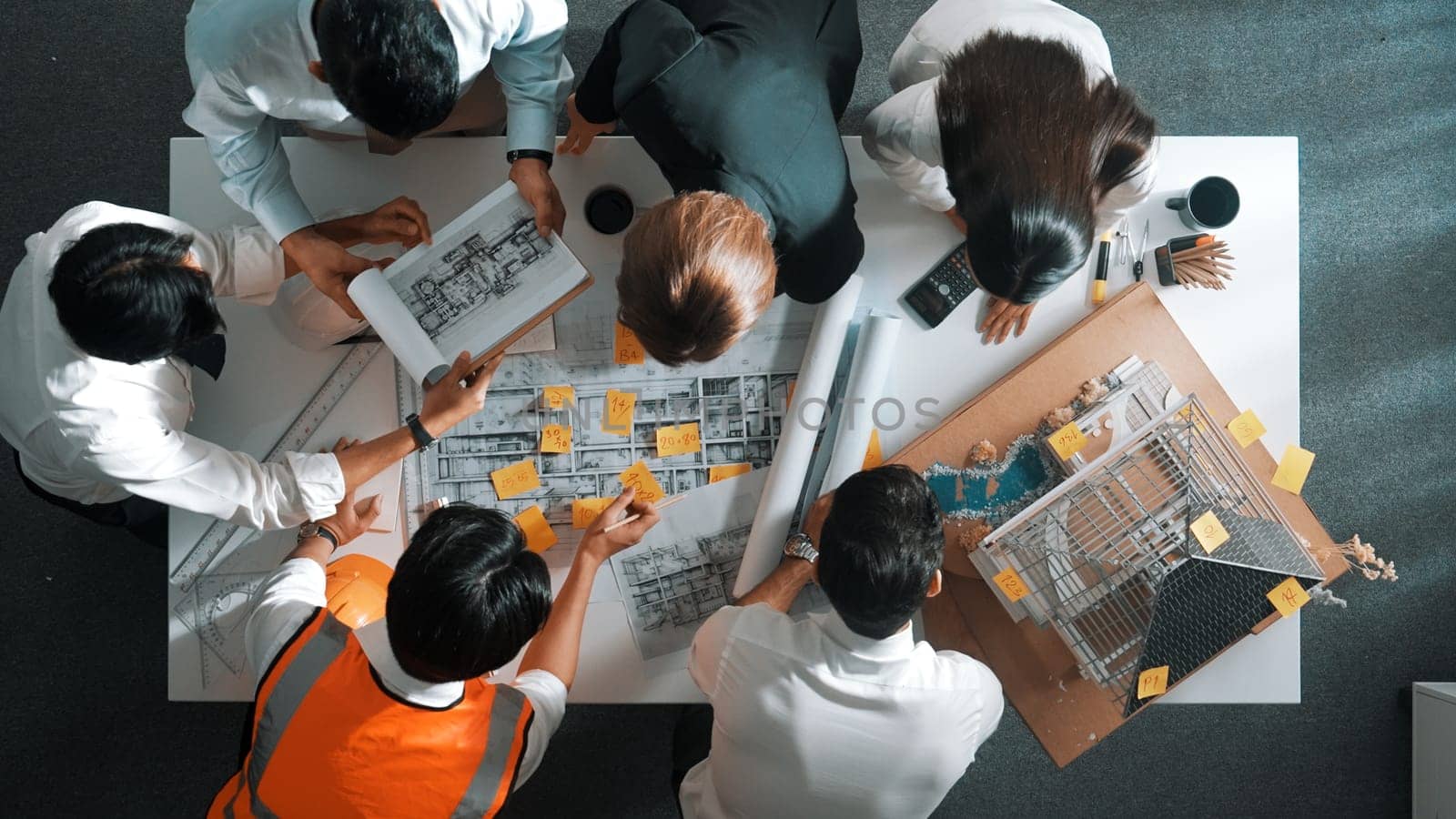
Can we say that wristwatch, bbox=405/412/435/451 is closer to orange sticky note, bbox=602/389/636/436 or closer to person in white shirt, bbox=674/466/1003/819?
orange sticky note, bbox=602/389/636/436

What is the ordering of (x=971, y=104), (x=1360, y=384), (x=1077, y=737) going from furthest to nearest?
(x=1360, y=384) → (x=1077, y=737) → (x=971, y=104)

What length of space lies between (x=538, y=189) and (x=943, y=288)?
779 millimetres

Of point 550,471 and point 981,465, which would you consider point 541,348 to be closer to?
point 550,471

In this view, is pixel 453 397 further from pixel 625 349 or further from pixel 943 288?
pixel 943 288

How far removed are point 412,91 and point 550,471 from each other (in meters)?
0.73

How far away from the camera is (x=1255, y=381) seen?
1714 mm

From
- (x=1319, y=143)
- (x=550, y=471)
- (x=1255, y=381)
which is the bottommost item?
(x=550, y=471)

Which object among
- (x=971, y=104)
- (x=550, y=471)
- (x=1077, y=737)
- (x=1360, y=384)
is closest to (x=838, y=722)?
(x=1077, y=737)

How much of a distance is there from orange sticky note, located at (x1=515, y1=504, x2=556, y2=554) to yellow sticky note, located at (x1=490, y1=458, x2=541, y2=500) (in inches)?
1.7

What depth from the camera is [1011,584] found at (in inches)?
62.7

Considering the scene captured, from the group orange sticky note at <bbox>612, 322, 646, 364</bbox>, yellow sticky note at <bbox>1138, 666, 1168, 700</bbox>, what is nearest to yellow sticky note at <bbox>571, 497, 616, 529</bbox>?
orange sticky note at <bbox>612, 322, 646, 364</bbox>

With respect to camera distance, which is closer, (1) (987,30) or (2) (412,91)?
(2) (412,91)

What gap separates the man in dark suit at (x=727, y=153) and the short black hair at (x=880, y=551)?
13.4 inches

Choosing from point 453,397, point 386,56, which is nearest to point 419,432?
point 453,397
